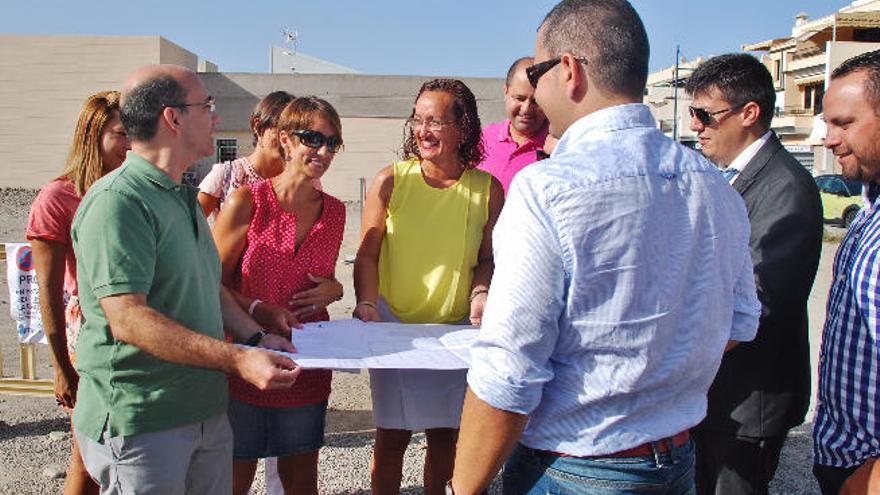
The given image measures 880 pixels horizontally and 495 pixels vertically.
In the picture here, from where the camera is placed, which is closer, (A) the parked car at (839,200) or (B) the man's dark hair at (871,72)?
(B) the man's dark hair at (871,72)

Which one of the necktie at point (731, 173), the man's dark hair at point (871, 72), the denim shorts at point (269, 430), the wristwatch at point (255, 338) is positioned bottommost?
the denim shorts at point (269, 430)

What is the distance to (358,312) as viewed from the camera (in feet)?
10.4

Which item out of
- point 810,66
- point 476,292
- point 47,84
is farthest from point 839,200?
point 47,84

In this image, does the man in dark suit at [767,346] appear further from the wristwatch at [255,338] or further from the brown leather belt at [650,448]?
the wristwatch at [255,338]

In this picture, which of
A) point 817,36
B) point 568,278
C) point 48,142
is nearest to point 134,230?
point 568,278

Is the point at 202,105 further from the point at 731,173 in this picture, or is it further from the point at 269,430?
the point at 731,173

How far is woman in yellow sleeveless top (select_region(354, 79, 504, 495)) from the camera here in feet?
10.8

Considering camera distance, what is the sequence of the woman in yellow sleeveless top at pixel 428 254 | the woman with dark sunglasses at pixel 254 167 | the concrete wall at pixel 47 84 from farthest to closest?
the concrete wall at pixel 47 84 < the woman with dark sunglasses at pixel 254 167 < the woman in yellow sleeveless top at pixel 428 254

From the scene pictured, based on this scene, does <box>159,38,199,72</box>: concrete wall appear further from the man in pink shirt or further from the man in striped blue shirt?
the man in striped blue shirt

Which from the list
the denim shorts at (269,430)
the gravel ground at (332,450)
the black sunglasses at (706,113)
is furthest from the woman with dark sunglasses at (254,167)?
the black sunglasses at (706,113)

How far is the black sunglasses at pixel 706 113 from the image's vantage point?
3089 millimetres

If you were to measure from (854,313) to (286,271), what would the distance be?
2107 millimetres

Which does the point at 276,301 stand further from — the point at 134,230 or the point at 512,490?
the point at 512,490

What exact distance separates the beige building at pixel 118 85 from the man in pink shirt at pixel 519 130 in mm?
31278
